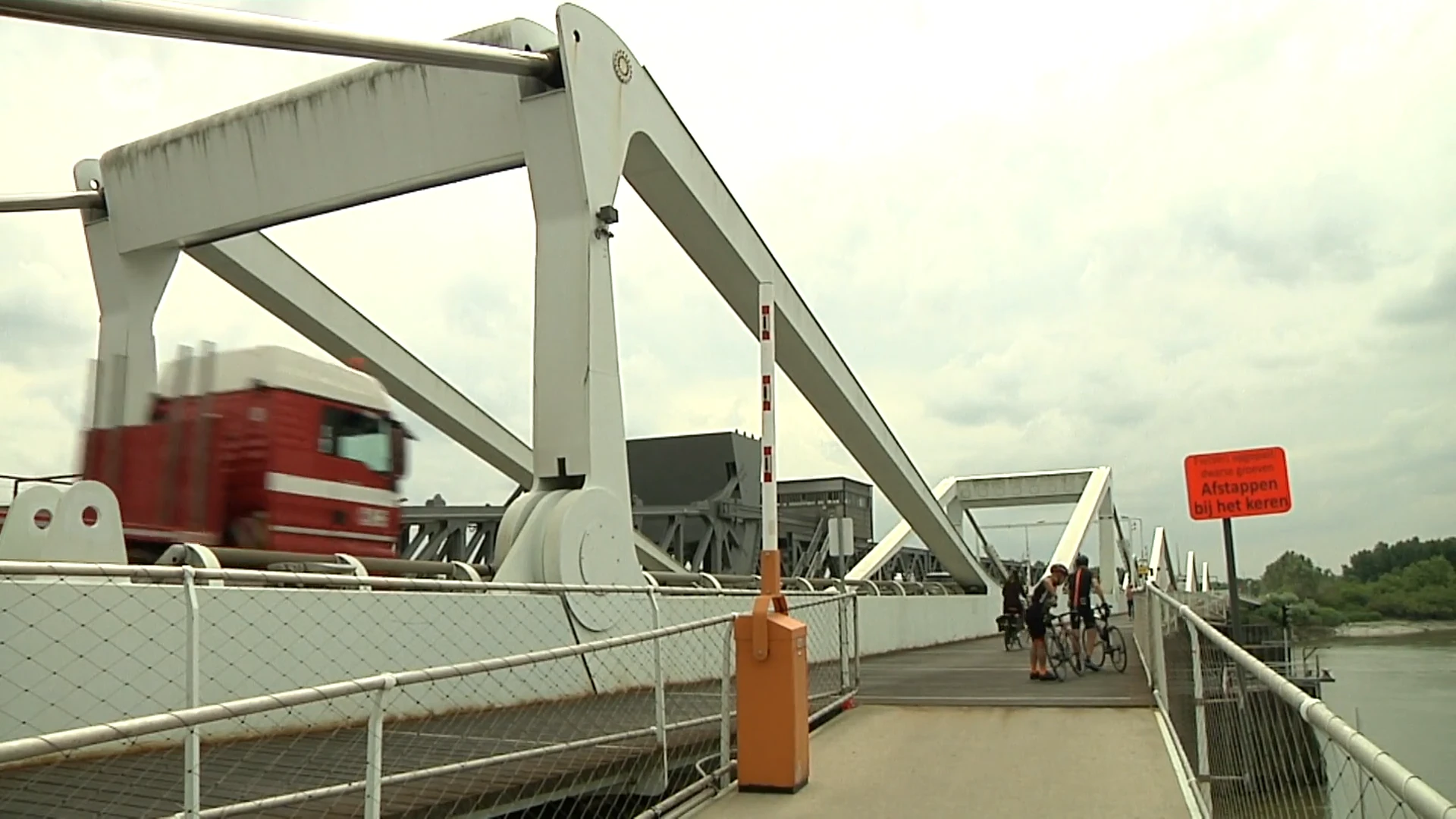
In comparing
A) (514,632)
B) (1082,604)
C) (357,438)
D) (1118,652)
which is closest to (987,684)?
(1082,604)

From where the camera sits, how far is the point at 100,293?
53.4 ft

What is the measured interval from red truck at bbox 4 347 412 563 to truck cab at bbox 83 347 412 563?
0.01 metres

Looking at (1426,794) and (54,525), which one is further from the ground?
(54,525)

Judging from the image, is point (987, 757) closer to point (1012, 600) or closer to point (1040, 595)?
point (1040, 595)

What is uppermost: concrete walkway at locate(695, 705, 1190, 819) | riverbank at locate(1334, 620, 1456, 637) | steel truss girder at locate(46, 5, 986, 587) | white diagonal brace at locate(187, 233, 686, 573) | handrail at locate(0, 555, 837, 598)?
steel truss girder at locate(46, 5, 986, 587)

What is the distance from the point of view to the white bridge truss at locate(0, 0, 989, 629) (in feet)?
39.9

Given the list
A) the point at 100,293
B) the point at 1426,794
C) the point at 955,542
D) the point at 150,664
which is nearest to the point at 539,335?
the point at 150,664

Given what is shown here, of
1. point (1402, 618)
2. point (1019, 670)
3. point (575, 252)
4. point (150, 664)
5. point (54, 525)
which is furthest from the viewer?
point (1019, 670)

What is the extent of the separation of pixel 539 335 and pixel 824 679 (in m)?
5.06

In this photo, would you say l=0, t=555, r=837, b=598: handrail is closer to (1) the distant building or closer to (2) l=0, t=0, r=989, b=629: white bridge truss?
(2) l=0, t=0, r=989, b=629: white bridge truss

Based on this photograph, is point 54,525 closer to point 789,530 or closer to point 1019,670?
point 1019,670

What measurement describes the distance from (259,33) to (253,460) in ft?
13.4

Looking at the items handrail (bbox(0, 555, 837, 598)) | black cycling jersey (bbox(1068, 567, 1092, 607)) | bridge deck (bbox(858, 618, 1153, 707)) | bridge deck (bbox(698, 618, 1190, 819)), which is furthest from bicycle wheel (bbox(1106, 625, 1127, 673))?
handrail (bbox(0, 555, 837, 598))

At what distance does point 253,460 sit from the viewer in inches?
452
